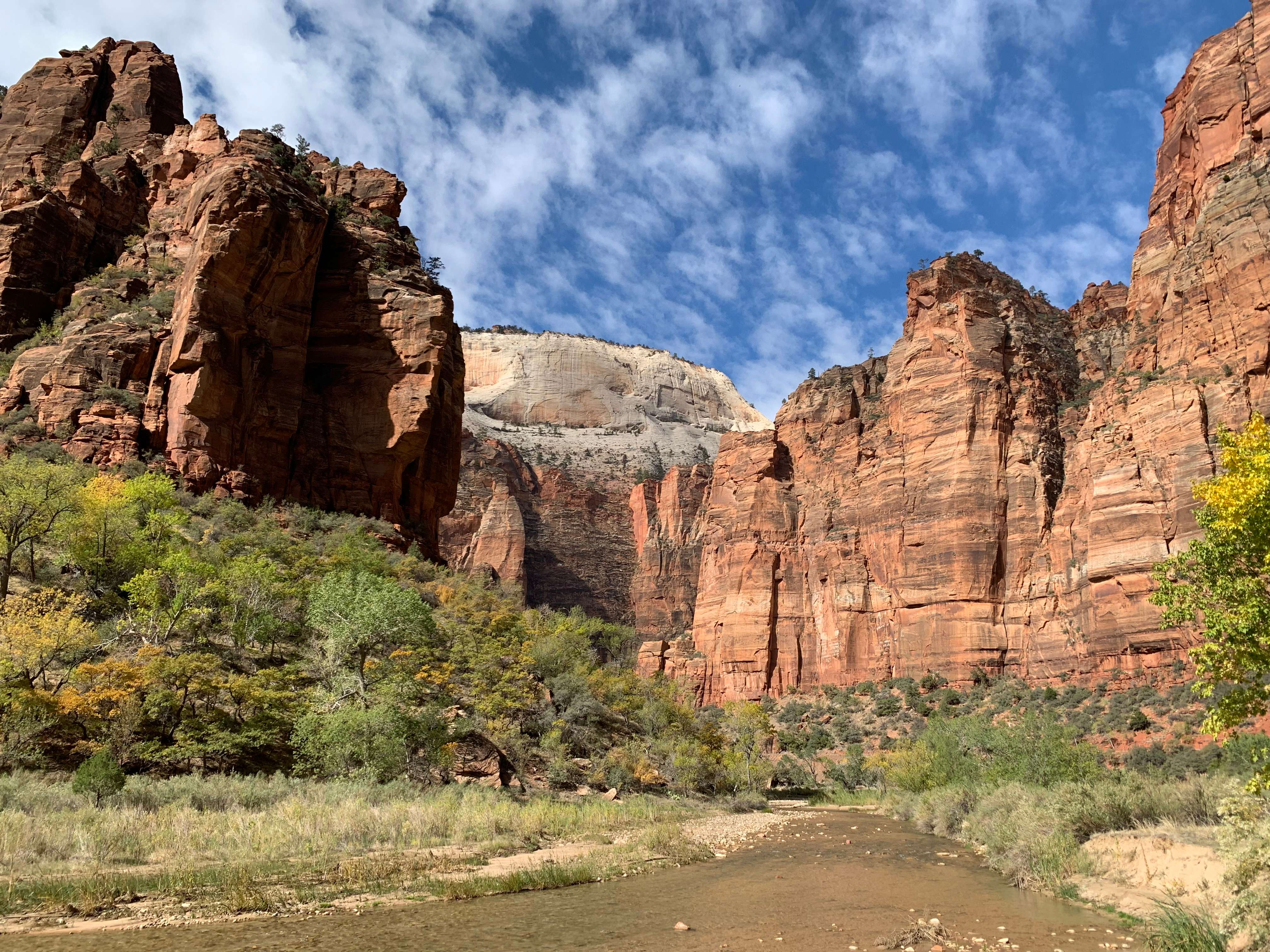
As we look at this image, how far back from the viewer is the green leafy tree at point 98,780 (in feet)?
51.1

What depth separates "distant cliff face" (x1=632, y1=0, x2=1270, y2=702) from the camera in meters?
47.0

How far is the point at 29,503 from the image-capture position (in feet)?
82.8

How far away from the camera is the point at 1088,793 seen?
1756 cm

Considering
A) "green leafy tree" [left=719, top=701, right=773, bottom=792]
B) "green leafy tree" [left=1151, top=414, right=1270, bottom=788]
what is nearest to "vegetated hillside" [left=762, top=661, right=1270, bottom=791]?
"green leafy tree" [left=719, top=701, right=773, bottom=792]

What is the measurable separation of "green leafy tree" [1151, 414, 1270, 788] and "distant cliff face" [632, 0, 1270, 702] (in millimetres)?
34850

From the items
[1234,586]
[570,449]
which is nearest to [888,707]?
[1234,586]

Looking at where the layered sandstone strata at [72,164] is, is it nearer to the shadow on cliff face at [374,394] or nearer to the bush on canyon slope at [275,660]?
the shadow on cliff face at [374,394]

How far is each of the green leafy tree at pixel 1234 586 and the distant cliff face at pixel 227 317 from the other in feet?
118

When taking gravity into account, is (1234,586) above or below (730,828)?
above

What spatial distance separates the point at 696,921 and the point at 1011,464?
5558 cm

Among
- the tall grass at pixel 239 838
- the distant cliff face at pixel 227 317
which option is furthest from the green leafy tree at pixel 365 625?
the distant cliff face at pixel 227 317

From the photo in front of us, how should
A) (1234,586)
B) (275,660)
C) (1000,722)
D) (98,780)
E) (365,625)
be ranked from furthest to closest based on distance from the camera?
(1000,722) → (275,660) → (365,625) → (98,780) → (1234,586)

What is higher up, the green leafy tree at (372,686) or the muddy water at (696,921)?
the green leafy tree at (372,686)

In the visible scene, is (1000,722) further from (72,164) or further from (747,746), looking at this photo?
(72,164)
